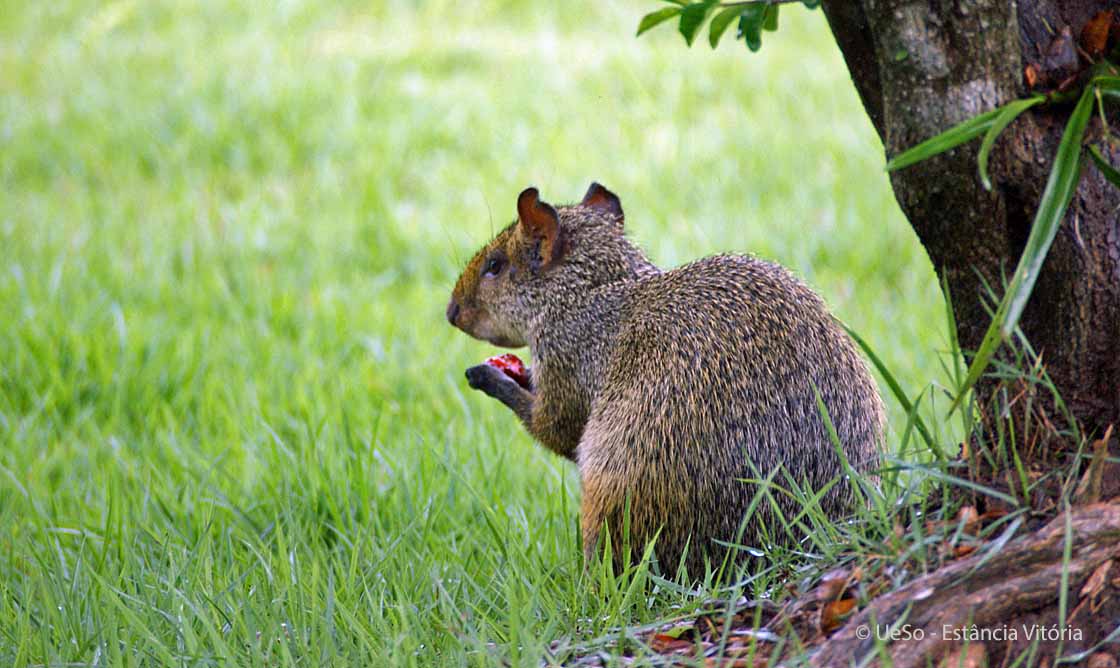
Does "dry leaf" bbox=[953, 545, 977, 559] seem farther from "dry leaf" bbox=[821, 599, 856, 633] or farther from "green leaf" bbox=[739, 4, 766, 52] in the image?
"green leaf" bbox=[739, 4, 766, 52]

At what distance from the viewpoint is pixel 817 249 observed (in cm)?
669

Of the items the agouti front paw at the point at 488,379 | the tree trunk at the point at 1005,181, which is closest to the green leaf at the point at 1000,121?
the tree trunk at the point at 1005,181

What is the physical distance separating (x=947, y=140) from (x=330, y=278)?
4755mm

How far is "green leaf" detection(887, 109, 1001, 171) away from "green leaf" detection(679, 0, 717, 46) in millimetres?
647

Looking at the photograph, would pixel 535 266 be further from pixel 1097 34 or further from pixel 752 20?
pixel 1097 34

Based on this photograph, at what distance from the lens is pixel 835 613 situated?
253 cm

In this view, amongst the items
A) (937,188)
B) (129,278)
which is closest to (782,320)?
(937,188)

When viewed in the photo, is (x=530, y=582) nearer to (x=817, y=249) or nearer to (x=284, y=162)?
(x=817, y=249)

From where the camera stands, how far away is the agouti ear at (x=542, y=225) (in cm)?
391

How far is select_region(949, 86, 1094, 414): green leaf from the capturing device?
89.6 inches

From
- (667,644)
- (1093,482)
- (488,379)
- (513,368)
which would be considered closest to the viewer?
(1093,482)

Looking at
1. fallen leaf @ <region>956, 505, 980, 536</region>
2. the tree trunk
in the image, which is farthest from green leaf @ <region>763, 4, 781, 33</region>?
fallen leaf @ <region>956, 505, 980, 536</region>

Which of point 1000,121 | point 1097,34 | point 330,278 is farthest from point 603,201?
point 330,278

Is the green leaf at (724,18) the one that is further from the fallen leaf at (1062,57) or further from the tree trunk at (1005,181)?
the fallen leaf at (1062,57)
